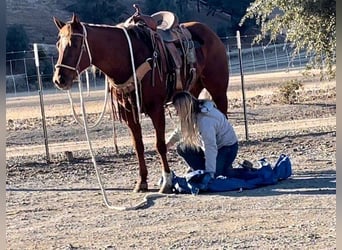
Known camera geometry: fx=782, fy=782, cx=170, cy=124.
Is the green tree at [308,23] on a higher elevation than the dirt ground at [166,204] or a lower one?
higher

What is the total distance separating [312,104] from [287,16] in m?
6.59

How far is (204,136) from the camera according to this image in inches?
313

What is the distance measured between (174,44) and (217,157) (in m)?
1.60

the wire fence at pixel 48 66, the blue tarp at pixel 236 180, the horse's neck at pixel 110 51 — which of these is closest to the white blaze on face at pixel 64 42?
the horse's neck at pixel 110 51

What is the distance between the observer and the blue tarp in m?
8.04

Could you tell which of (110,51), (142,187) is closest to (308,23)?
(142,187)

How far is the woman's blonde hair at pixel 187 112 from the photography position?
774 cm

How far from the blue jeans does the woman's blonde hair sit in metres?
0.32

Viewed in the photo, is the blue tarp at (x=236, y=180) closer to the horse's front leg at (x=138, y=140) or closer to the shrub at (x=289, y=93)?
the horse's front leg at (x=138, y=140)

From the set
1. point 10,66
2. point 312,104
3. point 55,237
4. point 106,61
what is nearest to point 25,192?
point 106,61

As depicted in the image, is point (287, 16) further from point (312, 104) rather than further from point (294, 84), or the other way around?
point (294, 84)

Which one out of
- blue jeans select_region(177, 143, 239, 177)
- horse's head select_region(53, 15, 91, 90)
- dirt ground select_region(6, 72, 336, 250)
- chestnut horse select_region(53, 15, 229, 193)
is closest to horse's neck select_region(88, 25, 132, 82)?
chestnut horse select_region(53, 15, 229, 193)

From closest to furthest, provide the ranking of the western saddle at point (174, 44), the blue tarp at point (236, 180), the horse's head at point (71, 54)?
the horse's head at point (71, 54) → the blue tarp at point (236, 180) → the western saddle at point (174, 44)

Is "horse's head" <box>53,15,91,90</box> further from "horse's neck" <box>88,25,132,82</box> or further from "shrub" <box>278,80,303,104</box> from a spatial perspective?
"shrub" <box>278,80,303,104</box>
